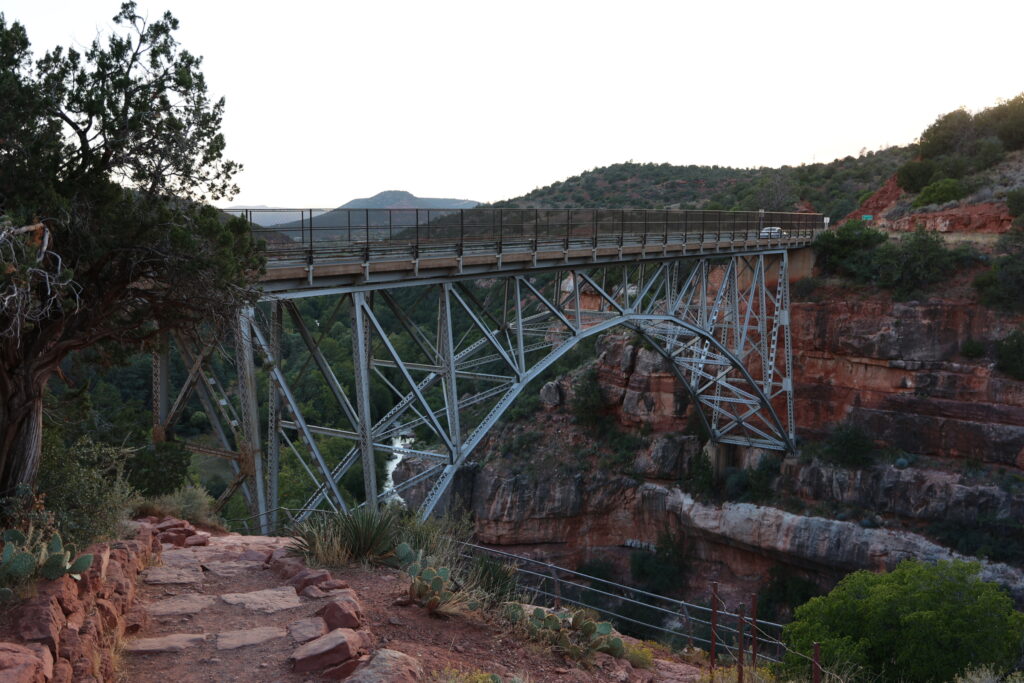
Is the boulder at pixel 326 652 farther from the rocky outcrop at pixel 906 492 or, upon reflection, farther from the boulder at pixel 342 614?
the rocky outcrop at pixel 906 492

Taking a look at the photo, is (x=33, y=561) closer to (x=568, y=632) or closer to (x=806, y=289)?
(x=568, y=632)

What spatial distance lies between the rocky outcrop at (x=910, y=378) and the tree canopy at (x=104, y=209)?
23796 mm

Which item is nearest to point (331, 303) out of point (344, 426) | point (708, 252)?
point (344, 426)

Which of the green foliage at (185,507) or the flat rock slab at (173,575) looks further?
the green foliage at (185,507)

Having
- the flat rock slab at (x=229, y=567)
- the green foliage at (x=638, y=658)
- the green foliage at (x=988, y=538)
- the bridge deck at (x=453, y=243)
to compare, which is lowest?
the green foliage at (x=988, y=538)

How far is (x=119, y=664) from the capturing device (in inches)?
205

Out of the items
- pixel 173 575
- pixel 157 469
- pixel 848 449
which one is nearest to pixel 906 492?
pixel 848 449

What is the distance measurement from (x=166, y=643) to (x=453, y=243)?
8.40 metres

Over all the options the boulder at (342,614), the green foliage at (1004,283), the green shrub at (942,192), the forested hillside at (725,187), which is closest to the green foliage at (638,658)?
the boulder at (342,614)

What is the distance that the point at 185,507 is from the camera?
10.2 meters

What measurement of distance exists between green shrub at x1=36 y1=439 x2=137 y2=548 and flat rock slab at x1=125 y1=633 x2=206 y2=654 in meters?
1.17

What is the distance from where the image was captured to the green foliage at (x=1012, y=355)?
24138mm

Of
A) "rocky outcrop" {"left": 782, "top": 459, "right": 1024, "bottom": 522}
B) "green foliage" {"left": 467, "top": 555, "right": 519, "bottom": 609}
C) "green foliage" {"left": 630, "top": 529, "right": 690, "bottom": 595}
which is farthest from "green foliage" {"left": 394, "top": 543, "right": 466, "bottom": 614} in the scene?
"green foliage" {"left": 630, "top": 529, "right": 690, "bottom": 595}

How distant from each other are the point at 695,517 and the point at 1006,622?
14.2 m
